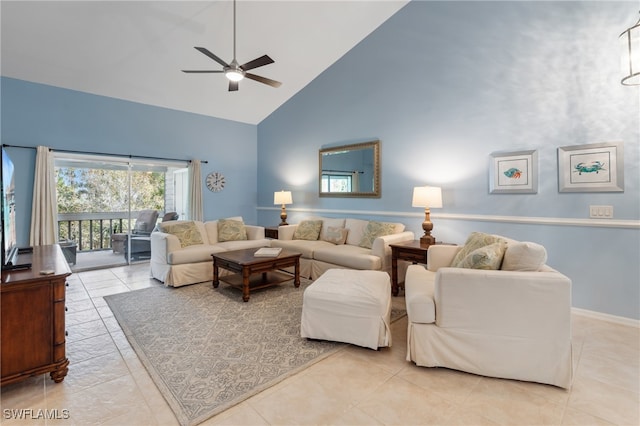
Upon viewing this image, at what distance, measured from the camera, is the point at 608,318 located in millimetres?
3000

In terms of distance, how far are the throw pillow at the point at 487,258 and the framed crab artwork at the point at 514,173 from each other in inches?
60.2

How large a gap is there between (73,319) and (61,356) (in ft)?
4.10

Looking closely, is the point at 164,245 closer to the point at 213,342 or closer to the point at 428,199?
the point at 213,342

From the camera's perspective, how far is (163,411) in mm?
1732

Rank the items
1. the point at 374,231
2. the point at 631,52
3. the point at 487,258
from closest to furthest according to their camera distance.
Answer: the point at 487,258 → the point at 631,52 → the point at 374,231

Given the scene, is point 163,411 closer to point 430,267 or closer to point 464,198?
point 430,267

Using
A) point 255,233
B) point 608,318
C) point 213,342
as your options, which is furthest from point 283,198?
point 608,318

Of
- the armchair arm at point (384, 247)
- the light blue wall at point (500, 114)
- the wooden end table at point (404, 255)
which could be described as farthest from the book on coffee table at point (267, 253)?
the light blue wall at point (500, 114)

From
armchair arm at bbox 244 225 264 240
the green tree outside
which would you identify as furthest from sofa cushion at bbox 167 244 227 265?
the green tree outside

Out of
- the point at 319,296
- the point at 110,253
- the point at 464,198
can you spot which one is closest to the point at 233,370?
the point at 319,296

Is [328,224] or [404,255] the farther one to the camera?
[328,224]

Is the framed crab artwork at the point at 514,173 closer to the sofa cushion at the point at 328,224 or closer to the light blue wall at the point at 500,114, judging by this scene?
the light blue wall at the point at 500,114

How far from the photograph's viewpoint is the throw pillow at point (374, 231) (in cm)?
428

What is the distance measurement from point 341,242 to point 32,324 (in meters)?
3.60
